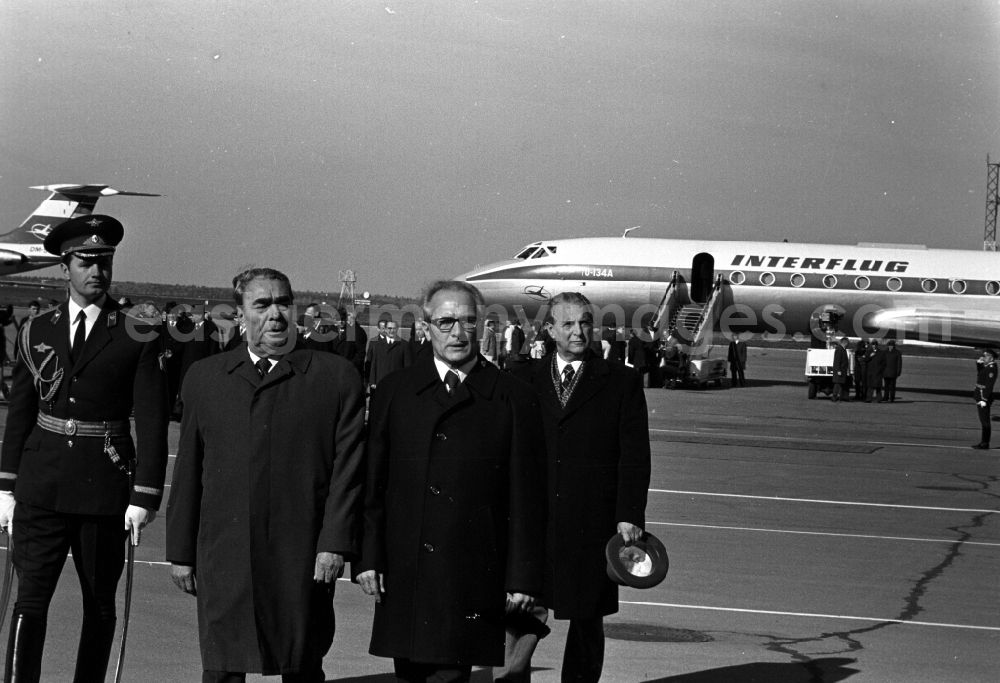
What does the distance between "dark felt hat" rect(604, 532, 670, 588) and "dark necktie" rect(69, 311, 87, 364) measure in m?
2.53

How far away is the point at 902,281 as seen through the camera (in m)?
43.0

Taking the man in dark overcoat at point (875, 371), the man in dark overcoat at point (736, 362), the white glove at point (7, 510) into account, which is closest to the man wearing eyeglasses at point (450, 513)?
the white glove at point (7, 510)

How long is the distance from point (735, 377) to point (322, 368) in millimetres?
36374

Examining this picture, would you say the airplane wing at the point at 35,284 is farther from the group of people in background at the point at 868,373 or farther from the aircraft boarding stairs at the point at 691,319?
the group of people in background at the point at 868,373

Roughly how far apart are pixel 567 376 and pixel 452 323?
4.46ft

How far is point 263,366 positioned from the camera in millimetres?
5219

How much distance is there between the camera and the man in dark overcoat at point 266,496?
4.99 m

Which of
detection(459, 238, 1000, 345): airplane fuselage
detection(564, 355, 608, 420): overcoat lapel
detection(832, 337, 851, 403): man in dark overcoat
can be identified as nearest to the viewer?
detection(564, 355, 608, 420): overcoat lapel

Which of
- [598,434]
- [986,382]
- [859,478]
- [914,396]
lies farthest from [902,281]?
[598,434]

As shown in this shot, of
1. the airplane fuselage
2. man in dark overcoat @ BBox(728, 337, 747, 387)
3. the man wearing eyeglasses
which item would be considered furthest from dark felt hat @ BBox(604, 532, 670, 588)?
the airplane fuselage

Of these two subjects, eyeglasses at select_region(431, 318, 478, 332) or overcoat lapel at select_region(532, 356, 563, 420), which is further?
overcoat lapel at select_region(532, 356, 563, 420)

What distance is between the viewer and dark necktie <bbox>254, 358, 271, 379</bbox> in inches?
205

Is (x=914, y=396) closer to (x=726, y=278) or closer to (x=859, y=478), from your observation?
(x=726, y=278)

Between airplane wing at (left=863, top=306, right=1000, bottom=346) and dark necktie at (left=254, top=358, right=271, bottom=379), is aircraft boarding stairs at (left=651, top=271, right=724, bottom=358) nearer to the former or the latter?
airplane wing at (left=863, top=306, right=1000, bottom=346)
